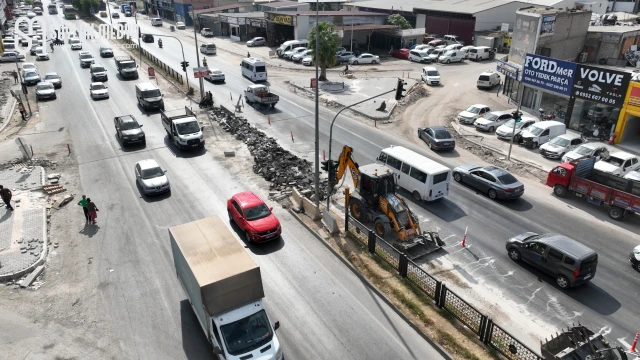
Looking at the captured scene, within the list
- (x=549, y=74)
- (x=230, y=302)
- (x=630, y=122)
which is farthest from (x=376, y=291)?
(x=549, y=74)

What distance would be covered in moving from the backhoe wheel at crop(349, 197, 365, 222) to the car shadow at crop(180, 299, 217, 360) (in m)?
9.51

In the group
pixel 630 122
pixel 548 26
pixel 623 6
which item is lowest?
pixel 630 122

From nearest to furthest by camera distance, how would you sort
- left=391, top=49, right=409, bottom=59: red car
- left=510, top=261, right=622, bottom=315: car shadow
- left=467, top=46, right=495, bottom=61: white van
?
left=510, top=261, right=622, bottom=315: car shadow → left=467, top=46, right=495, bottom=61: white van → left=391, top=49, right=409, bottom=59: red car

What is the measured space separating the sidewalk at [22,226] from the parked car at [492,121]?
1239 inches

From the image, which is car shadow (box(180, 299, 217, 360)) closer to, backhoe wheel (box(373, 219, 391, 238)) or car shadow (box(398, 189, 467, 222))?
backhoe wheel (box(373, 219, 391, 238))

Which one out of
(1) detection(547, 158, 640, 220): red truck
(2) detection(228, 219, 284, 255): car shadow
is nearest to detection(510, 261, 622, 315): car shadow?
(1) detection(547, 158, 640, 220): red truck

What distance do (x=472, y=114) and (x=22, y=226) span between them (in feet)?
110

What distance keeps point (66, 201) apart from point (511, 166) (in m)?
27.6

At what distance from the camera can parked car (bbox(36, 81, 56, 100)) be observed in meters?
41.9

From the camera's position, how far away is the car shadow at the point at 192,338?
13.4 metres

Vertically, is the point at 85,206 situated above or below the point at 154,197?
above

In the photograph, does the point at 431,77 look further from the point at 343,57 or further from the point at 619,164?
the point at 619,164

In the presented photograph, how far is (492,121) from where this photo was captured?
116 ft

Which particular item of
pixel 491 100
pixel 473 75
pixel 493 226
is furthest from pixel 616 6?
pixel 493 226
